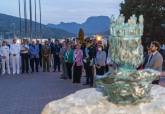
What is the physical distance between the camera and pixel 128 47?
8.29 meters

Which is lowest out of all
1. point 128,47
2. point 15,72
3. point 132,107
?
point 15,72

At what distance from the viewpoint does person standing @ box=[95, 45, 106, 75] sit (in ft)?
71.9

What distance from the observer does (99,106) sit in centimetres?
845

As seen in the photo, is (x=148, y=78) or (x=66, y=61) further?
(x=66, y=61)

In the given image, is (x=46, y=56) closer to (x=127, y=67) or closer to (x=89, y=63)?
(x=89, y=63)

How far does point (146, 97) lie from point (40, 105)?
348 inches

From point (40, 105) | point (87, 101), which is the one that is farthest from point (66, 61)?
point (87, 101)

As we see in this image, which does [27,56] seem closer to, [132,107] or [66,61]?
[66,61]

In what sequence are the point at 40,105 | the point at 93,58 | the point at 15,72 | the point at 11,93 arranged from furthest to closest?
the point at 15,72
the point at 93,58
the point at 11,93
the point at 40,105

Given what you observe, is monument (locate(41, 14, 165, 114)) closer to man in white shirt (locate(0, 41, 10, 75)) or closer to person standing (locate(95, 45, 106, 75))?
person standing (locate(95, 45, 106, 75))

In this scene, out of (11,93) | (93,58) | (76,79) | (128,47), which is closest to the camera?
(128,47)

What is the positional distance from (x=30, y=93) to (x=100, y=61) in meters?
A: 2.84

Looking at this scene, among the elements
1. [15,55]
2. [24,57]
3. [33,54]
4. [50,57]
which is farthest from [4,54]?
[50,57]

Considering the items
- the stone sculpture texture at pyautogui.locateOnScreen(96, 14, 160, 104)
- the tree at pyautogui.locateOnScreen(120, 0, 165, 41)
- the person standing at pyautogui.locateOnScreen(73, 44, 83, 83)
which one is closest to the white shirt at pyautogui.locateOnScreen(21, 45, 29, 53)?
the person standing at pyautogui.locateOnScreen(73, 44, 83, 83)
